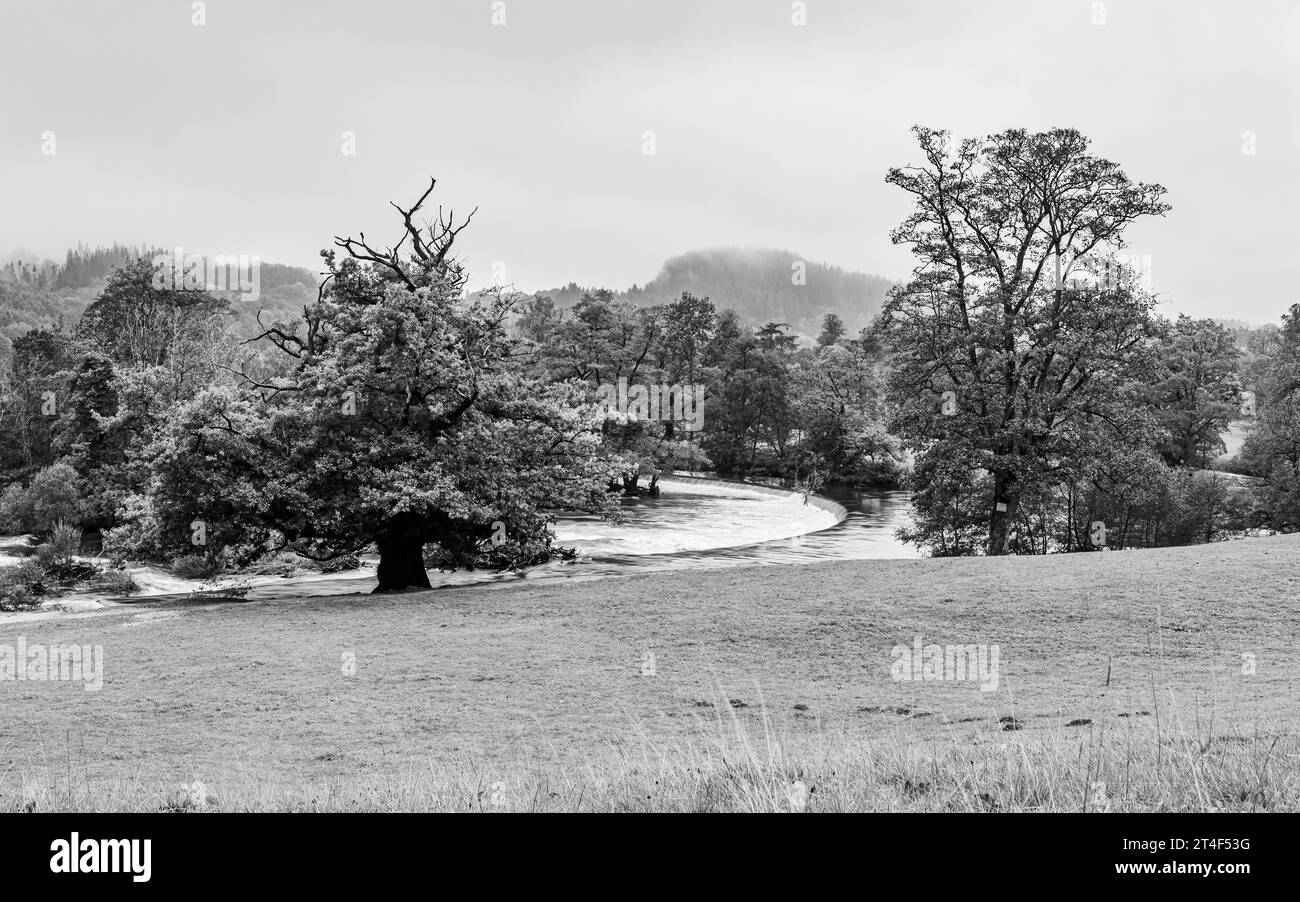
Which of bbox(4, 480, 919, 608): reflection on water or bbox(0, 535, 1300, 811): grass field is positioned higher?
bbox(0, 535, 1300, 811): grass field

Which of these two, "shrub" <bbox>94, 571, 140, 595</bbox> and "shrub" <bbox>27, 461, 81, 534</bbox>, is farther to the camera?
"shrub" <bbox>27, 461, 81, 534</bbox>

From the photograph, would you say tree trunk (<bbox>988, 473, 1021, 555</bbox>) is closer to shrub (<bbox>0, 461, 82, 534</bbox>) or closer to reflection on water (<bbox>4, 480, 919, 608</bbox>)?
reflection on water (<bbox>4, 480, 919, 608</bbox>)

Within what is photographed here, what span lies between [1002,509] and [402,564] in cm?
1884

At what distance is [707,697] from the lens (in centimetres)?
1326

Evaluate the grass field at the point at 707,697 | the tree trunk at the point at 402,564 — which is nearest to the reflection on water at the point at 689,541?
the tree trunk at the point at 402,564

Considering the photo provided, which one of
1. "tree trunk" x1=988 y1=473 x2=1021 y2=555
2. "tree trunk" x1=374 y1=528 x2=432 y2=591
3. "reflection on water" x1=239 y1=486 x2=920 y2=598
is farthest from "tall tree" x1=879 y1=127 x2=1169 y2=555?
"tree trunk" x1=374 y1=528 x2=432 y2=591

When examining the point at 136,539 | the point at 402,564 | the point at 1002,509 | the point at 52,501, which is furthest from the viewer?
the point at 52,501

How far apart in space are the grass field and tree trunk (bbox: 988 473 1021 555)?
6.93 metres

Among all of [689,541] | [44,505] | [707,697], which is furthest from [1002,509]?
[44,505]

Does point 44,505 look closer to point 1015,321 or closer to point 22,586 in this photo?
point 22,586

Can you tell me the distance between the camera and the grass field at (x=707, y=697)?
611 centimetres

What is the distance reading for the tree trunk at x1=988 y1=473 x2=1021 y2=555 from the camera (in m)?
29.8
